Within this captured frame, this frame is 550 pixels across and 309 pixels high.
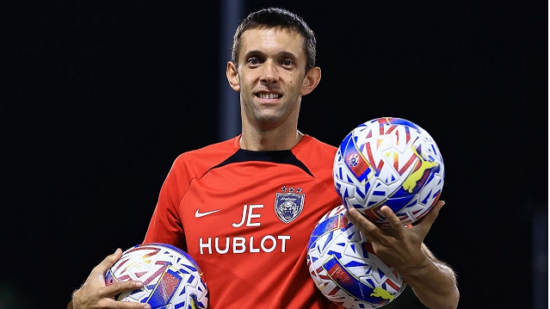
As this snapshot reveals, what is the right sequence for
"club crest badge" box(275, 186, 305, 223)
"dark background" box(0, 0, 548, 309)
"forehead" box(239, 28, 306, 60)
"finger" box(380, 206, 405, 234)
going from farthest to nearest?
"dark background" box(0, 0, 548, 309) → "forehead" box(239, 28, 306, 60) → "club crest badge" box(275, 186, 305, 223) → "finger" box(380, 206, 405, 234)

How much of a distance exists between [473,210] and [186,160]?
188 inches

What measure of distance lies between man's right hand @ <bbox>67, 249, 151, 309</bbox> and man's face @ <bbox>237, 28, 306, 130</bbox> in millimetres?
818

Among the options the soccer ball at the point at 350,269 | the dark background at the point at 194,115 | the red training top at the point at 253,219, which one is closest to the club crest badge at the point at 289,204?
the red training top at the point at 253,219

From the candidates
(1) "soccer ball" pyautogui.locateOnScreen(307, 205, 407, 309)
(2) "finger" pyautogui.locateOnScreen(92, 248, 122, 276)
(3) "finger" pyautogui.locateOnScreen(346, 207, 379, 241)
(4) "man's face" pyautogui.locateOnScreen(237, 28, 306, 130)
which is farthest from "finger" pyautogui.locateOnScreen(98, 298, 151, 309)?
(4) "man's face" pyautogui.locateOnScreen(237, 28, 306, 130)

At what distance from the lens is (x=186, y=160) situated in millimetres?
3363

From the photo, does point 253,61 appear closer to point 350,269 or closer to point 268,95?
point 268,95

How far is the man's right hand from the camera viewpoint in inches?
109

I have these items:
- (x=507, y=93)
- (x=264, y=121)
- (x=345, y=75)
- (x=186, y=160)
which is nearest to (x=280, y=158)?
(x=264, y=121)

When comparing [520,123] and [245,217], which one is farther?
[520,123]

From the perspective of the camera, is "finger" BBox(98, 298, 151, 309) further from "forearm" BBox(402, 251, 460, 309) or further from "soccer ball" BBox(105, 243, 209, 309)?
"forearm" BBox(402, 251, 460, 309)

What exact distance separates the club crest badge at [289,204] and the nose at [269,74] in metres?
0.45

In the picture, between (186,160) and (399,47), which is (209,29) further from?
(186,160)

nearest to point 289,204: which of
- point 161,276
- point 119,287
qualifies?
point 161,276

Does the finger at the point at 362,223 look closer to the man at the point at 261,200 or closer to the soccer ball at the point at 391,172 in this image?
the soccer ball at the point at 391,172
